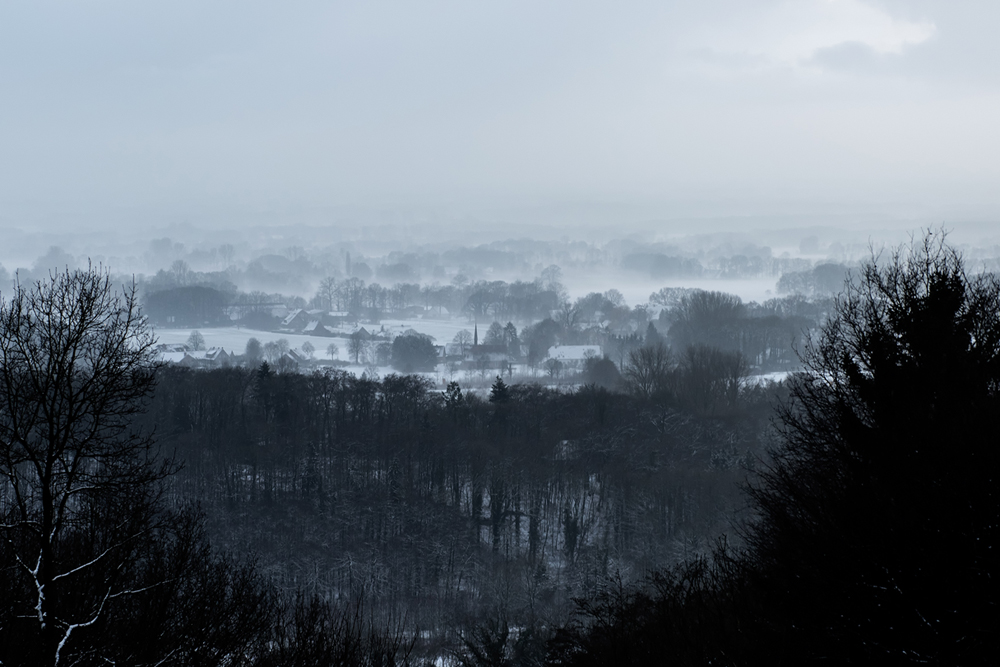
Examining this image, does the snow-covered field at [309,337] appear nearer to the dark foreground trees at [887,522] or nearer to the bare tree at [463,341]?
the bare tree at [463,341]

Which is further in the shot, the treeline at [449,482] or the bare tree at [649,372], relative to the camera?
the bare tree at [649,372]

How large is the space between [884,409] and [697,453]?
951 inches

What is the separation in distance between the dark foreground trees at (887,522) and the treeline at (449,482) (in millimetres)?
11461

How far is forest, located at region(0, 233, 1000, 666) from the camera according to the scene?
6773 millimetres

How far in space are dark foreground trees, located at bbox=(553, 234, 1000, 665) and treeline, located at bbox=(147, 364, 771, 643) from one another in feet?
37.6

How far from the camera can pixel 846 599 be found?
23.5 feet

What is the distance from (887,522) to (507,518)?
20.5 metres

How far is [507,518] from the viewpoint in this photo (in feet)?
88.9

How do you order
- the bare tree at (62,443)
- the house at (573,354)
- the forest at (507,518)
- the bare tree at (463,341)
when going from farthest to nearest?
the bare tree at (463,341), the house at (573,354), the forest at (507,518), the bare tree at (62,443)

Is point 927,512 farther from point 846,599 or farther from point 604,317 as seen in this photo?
point 604,317

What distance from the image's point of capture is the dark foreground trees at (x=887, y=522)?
6.64 metres

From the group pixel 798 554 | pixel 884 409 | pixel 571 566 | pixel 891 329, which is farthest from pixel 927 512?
pixel 571 566

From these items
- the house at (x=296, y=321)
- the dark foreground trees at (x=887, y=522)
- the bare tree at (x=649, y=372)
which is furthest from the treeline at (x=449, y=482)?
the house at (x=296, y=321)

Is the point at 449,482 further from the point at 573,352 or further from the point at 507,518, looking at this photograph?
the point at 573,352
